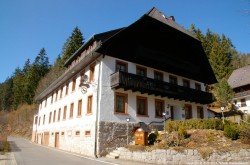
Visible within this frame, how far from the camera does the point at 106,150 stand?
743 inches

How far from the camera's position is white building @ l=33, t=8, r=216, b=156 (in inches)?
786

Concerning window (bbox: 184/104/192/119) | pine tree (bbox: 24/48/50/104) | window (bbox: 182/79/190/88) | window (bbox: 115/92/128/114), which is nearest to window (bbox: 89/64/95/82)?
window (bbox: 115/92/128/114)

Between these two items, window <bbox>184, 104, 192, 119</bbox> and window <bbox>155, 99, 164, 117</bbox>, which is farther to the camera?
window <bbox>184, 104, 192, 119</bbox>

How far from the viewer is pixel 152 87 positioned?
Answer: 21625 millimetres

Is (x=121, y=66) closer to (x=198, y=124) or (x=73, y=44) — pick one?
(x=198, y=124)

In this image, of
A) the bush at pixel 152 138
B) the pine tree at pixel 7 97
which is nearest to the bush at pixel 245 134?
the bush at pixel 152 138

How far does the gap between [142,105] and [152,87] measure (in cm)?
201

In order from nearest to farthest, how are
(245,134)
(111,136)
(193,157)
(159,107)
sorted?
1. (193,157)
2. (245,134)
3. (111,136)
4. (159,107)

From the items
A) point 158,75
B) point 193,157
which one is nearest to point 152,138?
point 193,157

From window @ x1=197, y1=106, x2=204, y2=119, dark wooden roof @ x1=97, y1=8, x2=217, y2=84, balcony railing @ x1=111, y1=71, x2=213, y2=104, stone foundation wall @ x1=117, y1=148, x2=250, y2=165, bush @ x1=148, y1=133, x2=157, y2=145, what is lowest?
stone foundation wall @ x1=117, y1=148, x2=250, y2=165

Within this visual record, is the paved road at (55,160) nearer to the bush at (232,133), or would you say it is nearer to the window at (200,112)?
the bush at (232,133)

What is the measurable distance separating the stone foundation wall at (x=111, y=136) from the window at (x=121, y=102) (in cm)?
123

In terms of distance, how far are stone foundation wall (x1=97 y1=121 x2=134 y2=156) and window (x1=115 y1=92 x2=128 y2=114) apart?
1231mm

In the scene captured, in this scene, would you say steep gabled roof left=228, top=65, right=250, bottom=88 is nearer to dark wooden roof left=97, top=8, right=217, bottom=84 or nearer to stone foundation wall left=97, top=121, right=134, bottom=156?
dark wooden roof left=97, top=8, right=217, bottom=84
